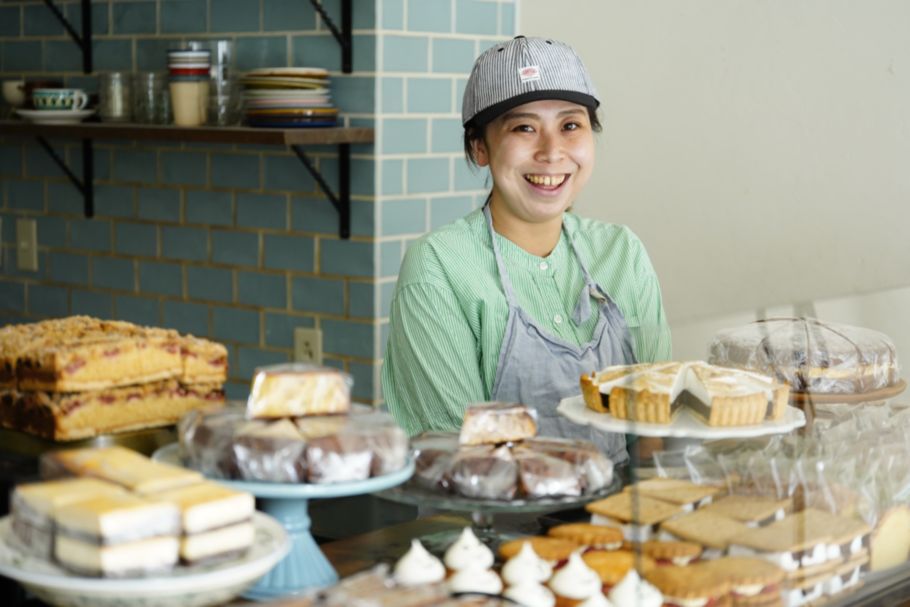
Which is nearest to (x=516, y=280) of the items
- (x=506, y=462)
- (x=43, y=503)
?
(x=506, y=462)

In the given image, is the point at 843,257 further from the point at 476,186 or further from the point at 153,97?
the point at 153,97

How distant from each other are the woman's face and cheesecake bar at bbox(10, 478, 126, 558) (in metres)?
1.21

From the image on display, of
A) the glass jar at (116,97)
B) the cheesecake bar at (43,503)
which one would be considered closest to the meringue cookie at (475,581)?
the cheesecake bar at (43,503)

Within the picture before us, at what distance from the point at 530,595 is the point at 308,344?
5.95ft

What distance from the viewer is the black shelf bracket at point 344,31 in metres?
2.79

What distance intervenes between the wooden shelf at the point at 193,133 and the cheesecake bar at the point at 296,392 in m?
1.40

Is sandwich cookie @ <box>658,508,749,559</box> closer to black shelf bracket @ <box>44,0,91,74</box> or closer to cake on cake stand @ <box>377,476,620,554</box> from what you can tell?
cake on cake stand @ <box>377,476,620,554</box>

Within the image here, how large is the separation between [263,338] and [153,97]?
63cm

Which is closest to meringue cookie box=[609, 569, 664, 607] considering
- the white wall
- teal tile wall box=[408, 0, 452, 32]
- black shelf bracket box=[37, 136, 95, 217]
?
the white wall

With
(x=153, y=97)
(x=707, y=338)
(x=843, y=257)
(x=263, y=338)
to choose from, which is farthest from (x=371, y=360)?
(x=707, y=338)

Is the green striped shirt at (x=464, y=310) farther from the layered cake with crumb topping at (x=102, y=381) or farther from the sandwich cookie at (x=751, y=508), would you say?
the sandwich cookie at (x=751, y=508)

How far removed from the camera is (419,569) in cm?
126

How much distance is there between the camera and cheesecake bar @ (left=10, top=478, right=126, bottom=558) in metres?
1.10

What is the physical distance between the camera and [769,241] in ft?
9.66
